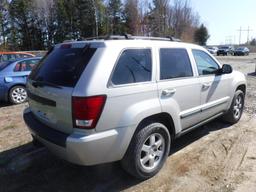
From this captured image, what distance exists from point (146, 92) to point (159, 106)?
283 millimetres

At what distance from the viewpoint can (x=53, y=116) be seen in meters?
3.06

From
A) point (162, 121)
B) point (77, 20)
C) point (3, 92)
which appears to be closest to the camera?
point (162, 121)

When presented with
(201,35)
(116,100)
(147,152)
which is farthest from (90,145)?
(201,35)

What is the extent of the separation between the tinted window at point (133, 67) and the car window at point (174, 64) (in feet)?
0.89

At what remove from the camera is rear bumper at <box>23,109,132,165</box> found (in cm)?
272

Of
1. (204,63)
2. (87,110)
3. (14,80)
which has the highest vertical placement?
(204,63)

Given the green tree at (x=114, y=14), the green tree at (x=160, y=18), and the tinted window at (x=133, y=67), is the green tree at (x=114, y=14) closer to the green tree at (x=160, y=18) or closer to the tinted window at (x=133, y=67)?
the green tree at (x=160, y=18)

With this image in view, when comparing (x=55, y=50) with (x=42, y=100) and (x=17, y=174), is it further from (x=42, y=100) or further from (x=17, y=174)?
(x=17, y=174)

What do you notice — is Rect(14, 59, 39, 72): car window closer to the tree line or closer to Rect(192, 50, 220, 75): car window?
Rect(192, 50, 220, 75): car window

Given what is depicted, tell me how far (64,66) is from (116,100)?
2.61 ft

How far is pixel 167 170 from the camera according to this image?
11.9ft

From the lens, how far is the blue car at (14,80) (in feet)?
24.4

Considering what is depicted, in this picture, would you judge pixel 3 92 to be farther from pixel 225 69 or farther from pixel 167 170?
pixel 225 69

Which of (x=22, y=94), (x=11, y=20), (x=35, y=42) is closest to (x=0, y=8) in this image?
(x=11, y=20)
